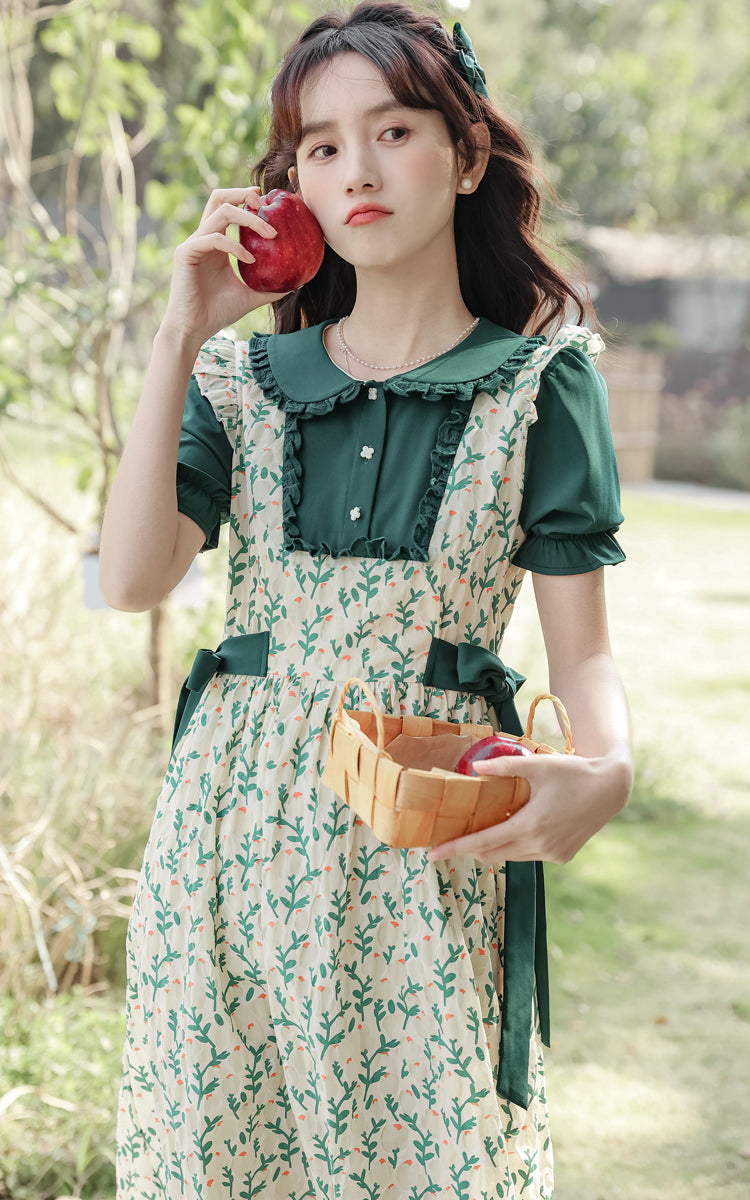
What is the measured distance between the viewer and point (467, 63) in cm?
132

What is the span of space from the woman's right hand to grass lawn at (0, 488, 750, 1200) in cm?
157

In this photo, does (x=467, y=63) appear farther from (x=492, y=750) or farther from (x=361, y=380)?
(x=492, y=750)

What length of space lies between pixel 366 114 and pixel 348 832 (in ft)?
2.55

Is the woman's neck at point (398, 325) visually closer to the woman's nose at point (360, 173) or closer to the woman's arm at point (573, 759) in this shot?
the woman's nose at point (360, 173)

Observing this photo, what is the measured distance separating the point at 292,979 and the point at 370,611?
0.40 m

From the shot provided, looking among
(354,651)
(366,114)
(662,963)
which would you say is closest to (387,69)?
(366,114)

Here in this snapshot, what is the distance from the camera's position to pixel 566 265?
169cm

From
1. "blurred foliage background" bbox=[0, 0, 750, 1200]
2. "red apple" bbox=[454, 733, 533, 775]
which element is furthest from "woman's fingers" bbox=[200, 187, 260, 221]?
"red apple" bbox=[454, 733, 533, 775]

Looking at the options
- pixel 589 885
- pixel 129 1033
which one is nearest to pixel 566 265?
pixel 129 1033

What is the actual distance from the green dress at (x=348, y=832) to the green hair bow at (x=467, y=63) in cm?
31

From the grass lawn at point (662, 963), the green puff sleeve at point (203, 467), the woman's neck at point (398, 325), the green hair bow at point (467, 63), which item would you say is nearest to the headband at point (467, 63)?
the green hair bow at point (467, 63)

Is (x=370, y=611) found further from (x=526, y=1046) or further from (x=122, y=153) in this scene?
(x=122, y=153)

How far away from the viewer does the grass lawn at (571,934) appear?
8.13 ft

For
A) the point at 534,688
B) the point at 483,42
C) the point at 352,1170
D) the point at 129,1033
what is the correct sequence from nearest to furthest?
the point at 352,1170 < the point at 129,1033 < the point at 534,688 < the point at 483,42
